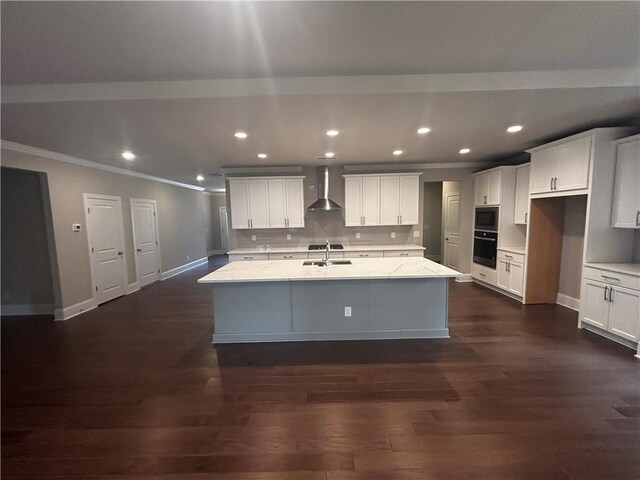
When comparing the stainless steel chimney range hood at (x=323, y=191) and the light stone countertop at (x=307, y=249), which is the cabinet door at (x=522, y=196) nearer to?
the light stone countertop at (x=307, y=249)

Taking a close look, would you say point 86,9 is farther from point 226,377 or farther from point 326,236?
point 326,236

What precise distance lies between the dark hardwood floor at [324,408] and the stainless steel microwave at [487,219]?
2123 mm

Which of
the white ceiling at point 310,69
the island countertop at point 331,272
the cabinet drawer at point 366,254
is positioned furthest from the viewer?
the cabinet drawer at point 366,254

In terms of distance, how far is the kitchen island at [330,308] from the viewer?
3256mm

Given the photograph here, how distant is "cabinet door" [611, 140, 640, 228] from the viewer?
306cm

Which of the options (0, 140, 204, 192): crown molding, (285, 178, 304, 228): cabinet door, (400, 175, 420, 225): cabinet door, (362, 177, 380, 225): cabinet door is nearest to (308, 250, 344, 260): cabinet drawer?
(285, 178, 304, 228): cabinet door

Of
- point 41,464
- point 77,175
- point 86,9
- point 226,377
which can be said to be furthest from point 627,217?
point 77,175

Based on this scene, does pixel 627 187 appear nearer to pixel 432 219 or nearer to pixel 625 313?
pixel 625 313

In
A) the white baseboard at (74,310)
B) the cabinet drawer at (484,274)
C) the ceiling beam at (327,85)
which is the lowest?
the white baseboard at (74,310)

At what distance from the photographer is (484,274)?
17.9 feet

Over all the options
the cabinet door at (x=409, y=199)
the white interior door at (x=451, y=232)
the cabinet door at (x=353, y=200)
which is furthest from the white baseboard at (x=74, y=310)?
the white interior door at (x=451, y=232)

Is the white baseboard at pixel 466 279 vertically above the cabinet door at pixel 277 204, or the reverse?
the cabinet door at pixel 277 204

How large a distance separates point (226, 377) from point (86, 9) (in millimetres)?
2833

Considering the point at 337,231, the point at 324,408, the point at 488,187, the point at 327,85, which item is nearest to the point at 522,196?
the point at 488,187
